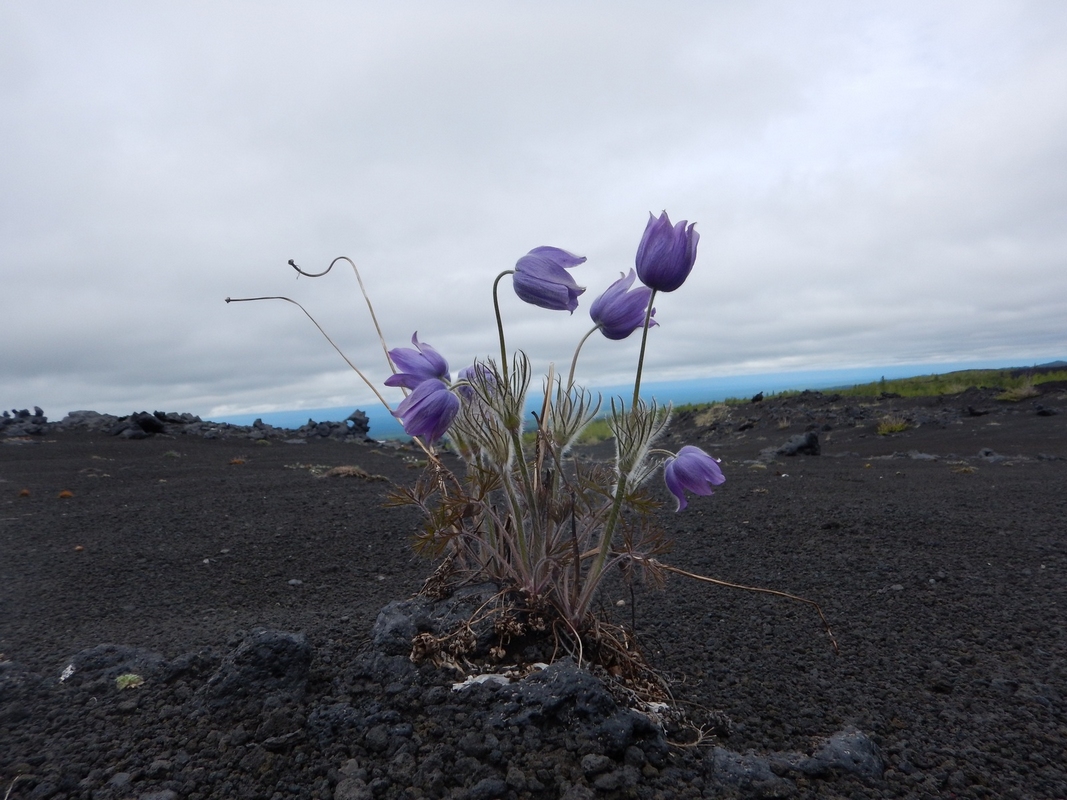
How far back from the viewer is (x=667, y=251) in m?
1.54

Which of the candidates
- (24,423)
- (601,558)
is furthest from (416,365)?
(24,423)

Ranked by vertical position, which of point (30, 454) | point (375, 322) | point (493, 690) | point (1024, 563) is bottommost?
point (1024, 563)

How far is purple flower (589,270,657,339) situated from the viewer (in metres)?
1.70

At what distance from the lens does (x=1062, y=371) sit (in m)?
14.9

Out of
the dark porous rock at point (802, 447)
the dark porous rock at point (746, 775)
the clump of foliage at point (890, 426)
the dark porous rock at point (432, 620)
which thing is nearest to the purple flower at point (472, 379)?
the dark porous rock at point (432, 620)

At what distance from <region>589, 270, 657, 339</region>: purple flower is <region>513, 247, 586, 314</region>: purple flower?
0.12 meters

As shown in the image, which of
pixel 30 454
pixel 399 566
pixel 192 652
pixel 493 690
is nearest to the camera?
pixel 493 690

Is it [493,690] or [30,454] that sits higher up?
[30,454]

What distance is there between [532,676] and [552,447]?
0.59 metres

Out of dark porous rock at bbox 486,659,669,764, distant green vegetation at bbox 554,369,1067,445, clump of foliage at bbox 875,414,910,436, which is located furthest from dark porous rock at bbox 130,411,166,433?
clump of foliage at bbox 875,414,910,436

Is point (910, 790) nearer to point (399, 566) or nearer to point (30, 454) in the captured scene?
point (399, 566)

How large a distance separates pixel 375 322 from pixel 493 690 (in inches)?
47.7

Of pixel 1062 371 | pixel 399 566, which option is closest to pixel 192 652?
pixel 399 566

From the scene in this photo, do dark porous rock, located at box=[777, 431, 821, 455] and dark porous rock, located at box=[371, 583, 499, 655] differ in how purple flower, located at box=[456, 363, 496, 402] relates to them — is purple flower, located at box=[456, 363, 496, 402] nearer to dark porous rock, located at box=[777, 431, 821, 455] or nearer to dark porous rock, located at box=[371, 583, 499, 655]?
dark porous rock, located at box=[371, 583, 499, 655]
